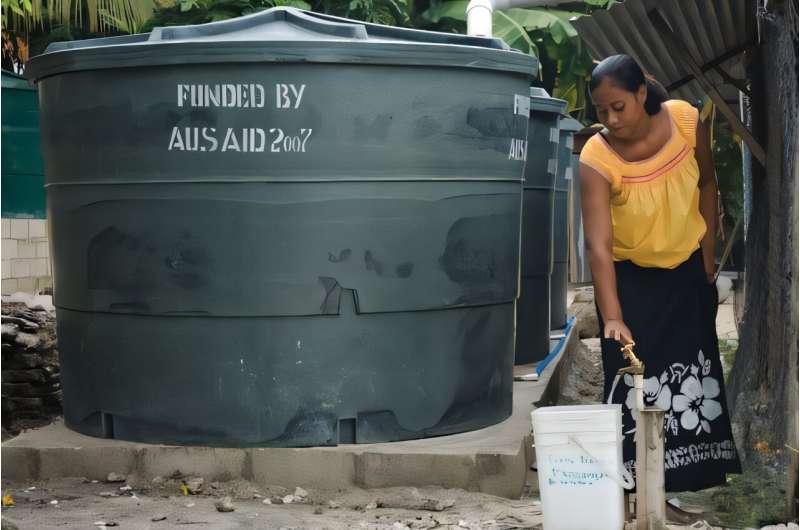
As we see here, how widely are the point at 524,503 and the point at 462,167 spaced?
1.36 metres

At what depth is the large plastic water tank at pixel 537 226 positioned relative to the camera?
759cm

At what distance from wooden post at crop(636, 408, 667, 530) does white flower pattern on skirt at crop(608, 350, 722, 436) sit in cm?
42

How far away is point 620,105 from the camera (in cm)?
425

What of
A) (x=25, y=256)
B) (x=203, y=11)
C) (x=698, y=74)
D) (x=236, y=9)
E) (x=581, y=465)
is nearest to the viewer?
(x=581, y=465)

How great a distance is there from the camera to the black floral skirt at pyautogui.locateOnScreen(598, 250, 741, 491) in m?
4.43

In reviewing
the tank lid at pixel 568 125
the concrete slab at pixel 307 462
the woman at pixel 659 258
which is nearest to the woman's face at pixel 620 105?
the woman at pixel 659 258

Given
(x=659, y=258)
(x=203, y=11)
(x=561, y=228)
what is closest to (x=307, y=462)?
(x=659, y=258)

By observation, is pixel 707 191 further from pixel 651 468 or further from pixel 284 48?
pixel 284 48

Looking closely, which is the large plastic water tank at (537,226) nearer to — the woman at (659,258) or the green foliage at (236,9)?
the woman at (659,258)

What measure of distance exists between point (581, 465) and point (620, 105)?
47.4 inches

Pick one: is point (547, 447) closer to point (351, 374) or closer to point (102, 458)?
point (351, 374)

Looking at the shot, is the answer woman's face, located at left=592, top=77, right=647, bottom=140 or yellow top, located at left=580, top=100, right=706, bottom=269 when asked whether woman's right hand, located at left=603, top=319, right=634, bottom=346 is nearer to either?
yellow top, located at left=580, top=100, right=706, bottom=269

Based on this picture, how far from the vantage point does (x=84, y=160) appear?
5.14 meters

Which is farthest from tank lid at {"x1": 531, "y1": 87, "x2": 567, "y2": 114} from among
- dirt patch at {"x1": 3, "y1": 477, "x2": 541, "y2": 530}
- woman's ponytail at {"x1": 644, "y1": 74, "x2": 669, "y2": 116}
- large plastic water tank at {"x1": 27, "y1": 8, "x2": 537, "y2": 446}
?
dirt patch at {"x1": 3, "y1": 477, "x2": 541, "y2": 530}
